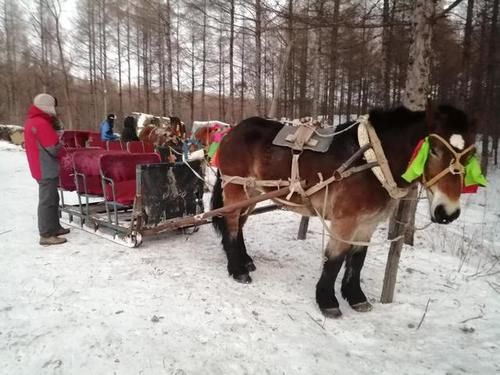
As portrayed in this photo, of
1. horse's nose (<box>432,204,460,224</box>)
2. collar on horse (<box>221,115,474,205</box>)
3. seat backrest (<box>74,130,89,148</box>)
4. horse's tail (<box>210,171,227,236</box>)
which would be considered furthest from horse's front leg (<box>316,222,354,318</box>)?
seat backrest (<box>74,130,89,148</box>)

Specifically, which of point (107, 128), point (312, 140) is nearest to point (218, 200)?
point (312, 140)

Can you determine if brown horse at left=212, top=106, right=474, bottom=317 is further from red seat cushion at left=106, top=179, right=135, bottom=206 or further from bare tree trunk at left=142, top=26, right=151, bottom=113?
bare tree trunk at left=142, top=26, right=151, bottom=113

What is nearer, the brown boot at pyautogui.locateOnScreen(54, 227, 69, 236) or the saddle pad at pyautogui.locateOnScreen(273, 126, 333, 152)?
the saddle pad at pyautogui.locateOnScreen(273, 126, 333, 152)

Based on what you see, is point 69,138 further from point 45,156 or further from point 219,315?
point 219,315

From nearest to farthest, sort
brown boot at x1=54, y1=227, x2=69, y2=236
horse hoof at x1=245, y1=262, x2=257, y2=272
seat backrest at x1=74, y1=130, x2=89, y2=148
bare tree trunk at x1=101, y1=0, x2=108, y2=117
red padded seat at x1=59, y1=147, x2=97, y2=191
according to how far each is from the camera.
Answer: horse hoof at x1=245, y1=262, x2=257, y2=272
brown boot at x1=54, y1=227, x2=69, y2=236
red padded seat at x1=59, y1=147, x2=97, y2=191
seat backrest at x1=74, y1=130, x2=89, y2=148
bare tree trunk at x1=101, y1=0, x2=108, y2=117

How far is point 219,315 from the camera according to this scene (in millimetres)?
2887

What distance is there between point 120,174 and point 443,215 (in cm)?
382

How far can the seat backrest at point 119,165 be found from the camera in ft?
14.1

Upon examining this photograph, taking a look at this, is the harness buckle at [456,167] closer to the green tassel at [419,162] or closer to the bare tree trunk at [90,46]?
the green tassel at [419,162]

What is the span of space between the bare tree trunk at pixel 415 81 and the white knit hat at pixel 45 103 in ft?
14.4

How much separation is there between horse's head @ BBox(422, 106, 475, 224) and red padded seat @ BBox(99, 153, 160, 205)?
3.56m

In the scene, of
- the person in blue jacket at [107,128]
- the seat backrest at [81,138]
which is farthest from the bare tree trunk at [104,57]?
the seat backrest at [81,138]

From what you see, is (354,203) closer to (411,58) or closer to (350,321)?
(350,321)

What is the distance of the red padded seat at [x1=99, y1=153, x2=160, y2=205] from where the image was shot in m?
4.32
